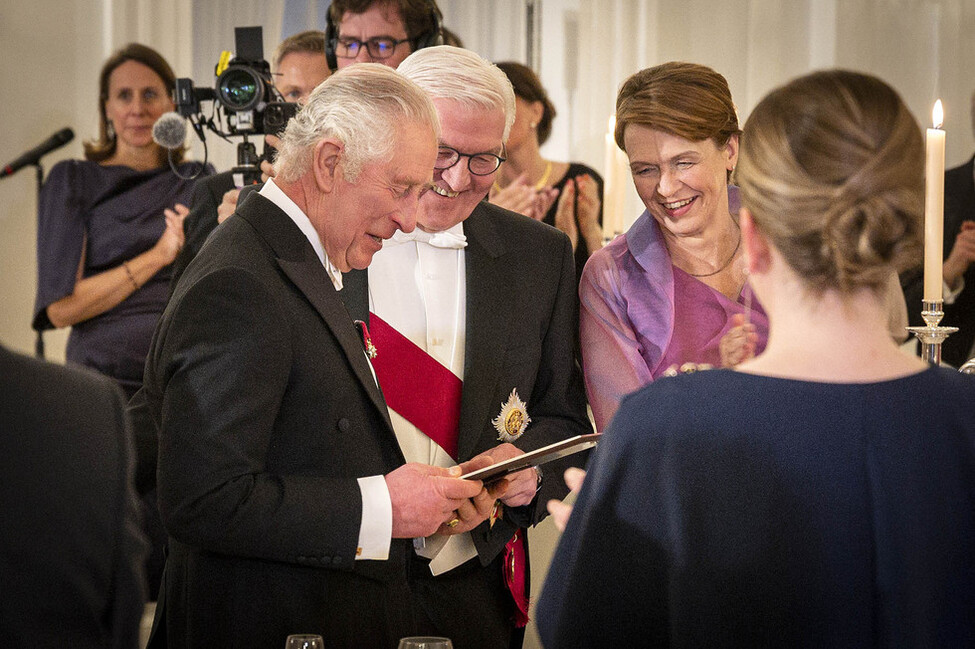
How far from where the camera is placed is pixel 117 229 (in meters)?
3.32

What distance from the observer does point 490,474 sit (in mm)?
1479

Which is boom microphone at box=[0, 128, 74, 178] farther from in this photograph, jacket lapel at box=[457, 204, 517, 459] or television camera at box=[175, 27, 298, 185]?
jacket lapel at box=[457, 204, 517, 459]

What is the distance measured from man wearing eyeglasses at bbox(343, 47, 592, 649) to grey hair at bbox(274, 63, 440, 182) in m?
0.22

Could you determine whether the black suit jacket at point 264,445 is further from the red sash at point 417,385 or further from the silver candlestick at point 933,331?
the silver candlestick at point 933,331

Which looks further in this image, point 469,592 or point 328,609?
point 469,592

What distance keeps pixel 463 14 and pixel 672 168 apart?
2760 millimetres

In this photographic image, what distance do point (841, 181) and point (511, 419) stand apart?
0.86 metres

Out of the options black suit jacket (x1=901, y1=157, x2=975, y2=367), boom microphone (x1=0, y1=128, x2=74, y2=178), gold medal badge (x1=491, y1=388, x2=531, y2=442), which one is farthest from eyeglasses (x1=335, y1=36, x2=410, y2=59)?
boom microphone (x1=0, y1=128, x2=74, y2=178)

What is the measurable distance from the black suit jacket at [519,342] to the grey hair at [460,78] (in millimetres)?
175

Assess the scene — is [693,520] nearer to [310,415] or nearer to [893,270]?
[893,270]

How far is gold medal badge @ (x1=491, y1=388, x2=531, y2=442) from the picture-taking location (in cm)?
172

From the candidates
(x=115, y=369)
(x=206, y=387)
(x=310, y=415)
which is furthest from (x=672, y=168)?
(x=115, y=369)

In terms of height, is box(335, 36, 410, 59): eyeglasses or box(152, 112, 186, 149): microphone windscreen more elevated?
box(335, 36, 410, 59): eyeglasses

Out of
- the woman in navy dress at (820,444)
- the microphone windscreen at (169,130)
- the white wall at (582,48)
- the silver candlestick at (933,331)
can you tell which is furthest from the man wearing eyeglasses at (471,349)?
the white wall at (582,48)
